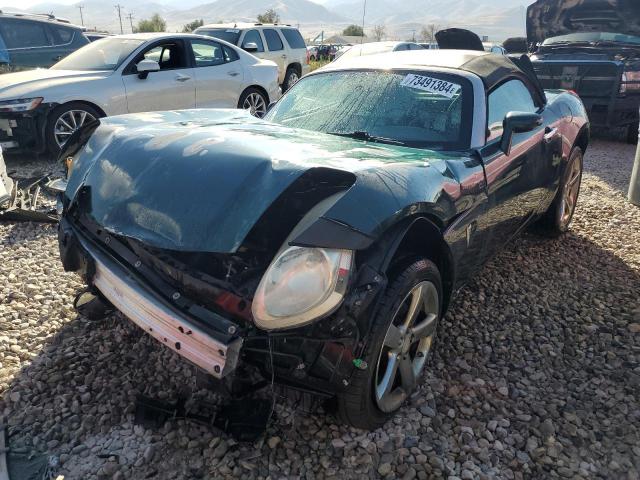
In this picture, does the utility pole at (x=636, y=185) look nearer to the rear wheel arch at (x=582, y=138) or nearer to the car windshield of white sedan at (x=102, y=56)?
the rear wheel arch at (x=582, y=138)

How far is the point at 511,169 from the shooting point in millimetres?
3100

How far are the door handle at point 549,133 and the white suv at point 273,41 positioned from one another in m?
7.44

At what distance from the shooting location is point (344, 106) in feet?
10.6

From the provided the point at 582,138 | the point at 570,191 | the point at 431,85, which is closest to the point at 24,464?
the point at 431,85

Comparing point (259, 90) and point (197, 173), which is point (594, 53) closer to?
point (259, 90)

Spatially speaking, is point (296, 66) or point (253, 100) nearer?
point (253, 100)

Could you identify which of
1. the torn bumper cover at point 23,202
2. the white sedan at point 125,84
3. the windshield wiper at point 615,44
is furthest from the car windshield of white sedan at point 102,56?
the windshield wiper at point 615,44

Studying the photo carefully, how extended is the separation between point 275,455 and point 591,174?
6.19 metres

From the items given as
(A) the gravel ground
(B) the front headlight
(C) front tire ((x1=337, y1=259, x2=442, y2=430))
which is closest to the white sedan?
(A) the gravel ground

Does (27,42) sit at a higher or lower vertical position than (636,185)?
higher

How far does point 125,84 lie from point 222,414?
562cm

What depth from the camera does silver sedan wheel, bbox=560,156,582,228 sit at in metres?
4.32

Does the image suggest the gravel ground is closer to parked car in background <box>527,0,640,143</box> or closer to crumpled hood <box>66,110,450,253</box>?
crumpled hood <box>66,110,450,253</box>

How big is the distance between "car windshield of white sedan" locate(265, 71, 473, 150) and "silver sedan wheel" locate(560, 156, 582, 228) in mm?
1766
